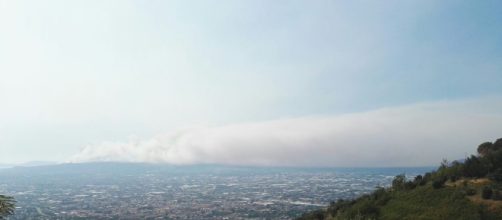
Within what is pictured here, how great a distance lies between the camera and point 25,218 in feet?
436

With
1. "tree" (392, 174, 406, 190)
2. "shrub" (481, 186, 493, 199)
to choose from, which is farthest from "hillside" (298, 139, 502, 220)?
"tree" (392, 174, 406, 190)

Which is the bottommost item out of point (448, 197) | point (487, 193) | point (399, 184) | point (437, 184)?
point (448, 197)

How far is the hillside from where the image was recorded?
1772 inches

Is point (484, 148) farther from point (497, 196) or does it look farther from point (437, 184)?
point (497, 196)

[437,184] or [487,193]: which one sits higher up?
[437,184]

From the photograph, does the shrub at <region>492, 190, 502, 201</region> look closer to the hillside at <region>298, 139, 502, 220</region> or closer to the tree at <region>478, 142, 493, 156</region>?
the hillside at <region>298, 139, 502, 220</region>

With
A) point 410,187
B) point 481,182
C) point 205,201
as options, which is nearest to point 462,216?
point 481,182

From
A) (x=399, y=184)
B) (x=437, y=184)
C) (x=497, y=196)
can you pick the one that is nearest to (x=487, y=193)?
(x=497, y=196)

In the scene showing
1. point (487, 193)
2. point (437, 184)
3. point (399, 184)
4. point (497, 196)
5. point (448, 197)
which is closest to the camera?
point (497, 196)

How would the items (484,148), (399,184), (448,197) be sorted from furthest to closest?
1. (484,148)
2. (399,184)
3. (448,197)

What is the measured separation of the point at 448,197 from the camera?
49219 millimetres

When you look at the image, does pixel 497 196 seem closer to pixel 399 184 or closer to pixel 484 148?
pixel 399 184

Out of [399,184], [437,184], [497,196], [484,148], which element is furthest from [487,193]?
[484,148]

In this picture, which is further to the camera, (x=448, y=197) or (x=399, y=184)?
(x=399, y=184)
